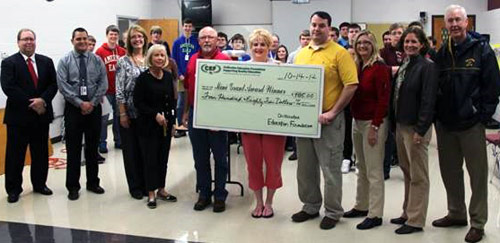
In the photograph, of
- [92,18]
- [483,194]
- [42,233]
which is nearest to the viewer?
[483,194]

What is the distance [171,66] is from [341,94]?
170 centimetres

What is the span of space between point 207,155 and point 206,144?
0.33 ft

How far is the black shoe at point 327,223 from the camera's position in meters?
3.58

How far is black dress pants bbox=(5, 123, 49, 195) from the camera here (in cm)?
440

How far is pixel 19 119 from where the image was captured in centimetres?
432

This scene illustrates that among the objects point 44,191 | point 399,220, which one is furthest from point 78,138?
point 399,220

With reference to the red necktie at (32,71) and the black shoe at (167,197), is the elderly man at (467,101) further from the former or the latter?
the red necktie at (32,71)

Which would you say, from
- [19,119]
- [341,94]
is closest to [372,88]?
[341,94]

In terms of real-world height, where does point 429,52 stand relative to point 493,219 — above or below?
above

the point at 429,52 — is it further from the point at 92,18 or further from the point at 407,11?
the point at 407,11

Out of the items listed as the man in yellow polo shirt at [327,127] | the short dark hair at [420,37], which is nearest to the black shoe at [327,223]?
the man in yellow polo shirt at [327,127]

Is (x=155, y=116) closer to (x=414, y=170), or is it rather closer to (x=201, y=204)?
(x=201, y=204)

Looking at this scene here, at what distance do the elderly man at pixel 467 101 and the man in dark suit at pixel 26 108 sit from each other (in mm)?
3364

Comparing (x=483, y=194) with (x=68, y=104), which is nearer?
(x=483, y=194)
